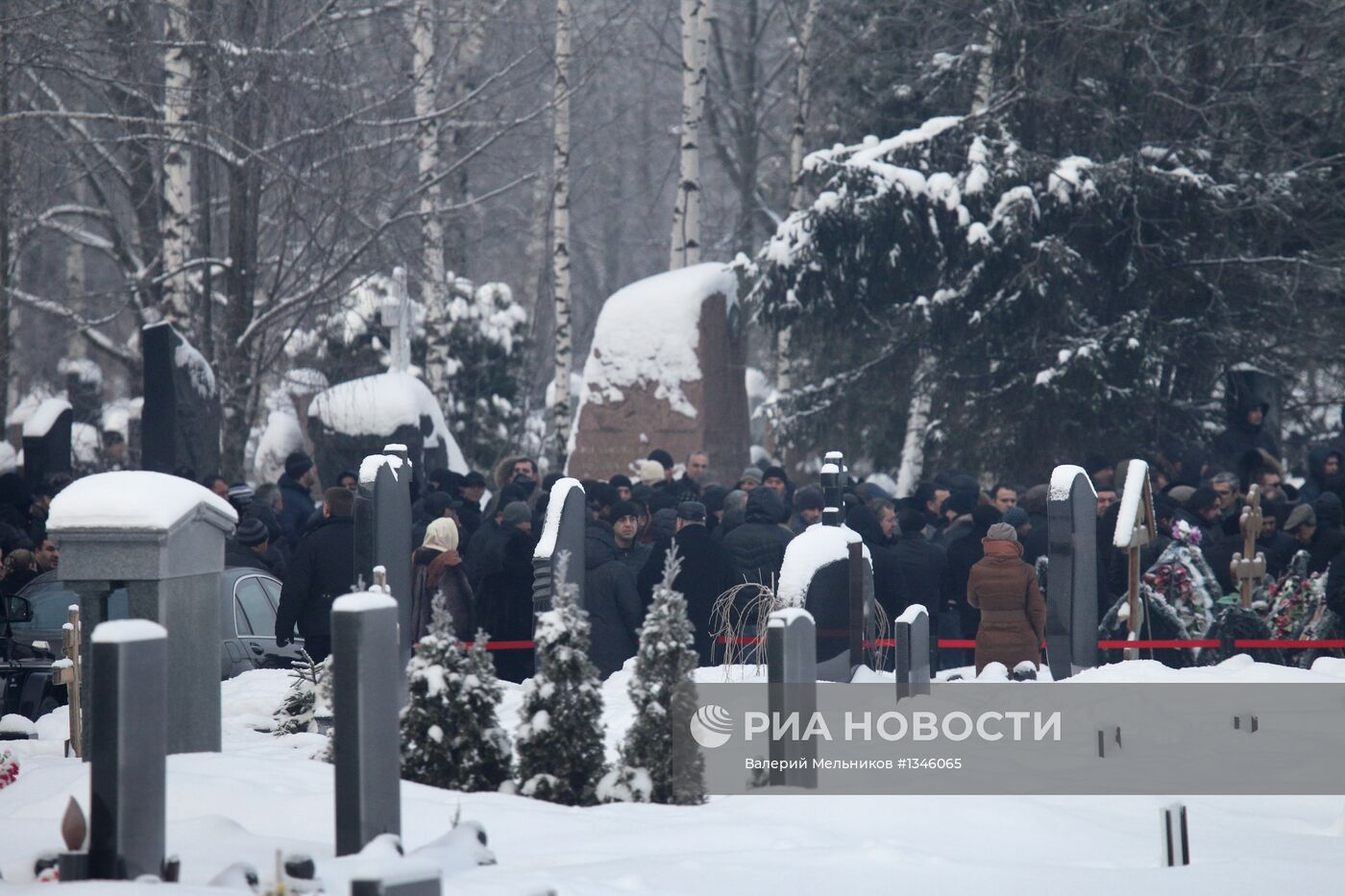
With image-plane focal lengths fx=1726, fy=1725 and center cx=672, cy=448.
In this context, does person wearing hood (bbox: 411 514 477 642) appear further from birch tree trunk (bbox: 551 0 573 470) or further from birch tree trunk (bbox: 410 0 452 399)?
birch tree trunk (bbox: 551 0 573 470)

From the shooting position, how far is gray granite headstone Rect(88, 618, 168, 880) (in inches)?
227

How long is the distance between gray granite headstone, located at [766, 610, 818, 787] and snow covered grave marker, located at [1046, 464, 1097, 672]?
3.57 m

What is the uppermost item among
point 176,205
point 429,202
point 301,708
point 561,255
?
point 429,202

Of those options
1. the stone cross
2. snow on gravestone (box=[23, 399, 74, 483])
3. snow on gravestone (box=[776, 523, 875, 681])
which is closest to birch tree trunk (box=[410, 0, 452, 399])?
snow on gravestone (box=[23, 399, 74, 483])

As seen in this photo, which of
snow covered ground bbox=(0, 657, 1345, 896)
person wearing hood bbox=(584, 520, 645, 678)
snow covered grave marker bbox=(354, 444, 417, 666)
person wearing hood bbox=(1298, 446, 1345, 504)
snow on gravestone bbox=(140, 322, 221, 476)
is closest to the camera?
snow covered ground bbox=(0, 657, 1345, 896)

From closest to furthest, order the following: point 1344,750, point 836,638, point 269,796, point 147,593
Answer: point 269,796, point 147,593, point 1344,750, point 836,638

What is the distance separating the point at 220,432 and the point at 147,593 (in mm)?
9141

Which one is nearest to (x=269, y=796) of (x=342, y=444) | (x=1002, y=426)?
(x=342, y=444)

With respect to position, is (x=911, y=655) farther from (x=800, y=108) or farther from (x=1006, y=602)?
(x=800, y=108)

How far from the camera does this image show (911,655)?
32.4 feet

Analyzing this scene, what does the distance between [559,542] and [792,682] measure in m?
3.39

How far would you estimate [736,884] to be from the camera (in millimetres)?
6254

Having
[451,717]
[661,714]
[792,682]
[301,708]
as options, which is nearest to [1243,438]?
[792,682]

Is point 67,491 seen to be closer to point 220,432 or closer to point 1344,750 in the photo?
point 1344,750
